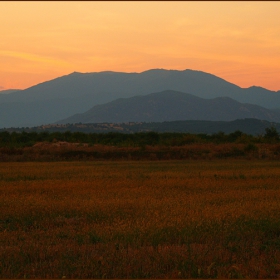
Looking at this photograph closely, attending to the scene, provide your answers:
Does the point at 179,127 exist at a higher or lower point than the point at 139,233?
higher

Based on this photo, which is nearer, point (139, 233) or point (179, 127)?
point (139, 233)

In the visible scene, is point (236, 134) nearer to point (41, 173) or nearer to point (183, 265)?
point (41, 173)

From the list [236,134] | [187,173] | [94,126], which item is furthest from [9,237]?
[94,126]

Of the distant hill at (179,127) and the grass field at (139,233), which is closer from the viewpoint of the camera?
the grass field at (139,233)

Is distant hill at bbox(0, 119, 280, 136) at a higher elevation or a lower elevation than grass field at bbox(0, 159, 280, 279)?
higher

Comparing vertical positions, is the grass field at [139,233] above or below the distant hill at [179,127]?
below

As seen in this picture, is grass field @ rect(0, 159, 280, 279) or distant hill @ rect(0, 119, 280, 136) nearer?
grass field @ rect(0, 159, 280, 279)

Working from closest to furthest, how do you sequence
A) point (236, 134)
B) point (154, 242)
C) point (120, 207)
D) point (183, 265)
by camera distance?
1. point (183, 265)
2. point (154, 242)
3. point (120, 207)
4. point (236, 134)

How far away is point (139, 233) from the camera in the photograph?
1250 cm

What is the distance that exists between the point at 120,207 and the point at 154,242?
5419 millimetres

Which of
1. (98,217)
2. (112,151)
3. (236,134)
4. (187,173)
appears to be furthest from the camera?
(236,134)

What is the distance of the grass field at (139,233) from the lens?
972 cm

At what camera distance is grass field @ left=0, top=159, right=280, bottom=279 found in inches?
383

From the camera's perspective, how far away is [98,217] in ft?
50.4
